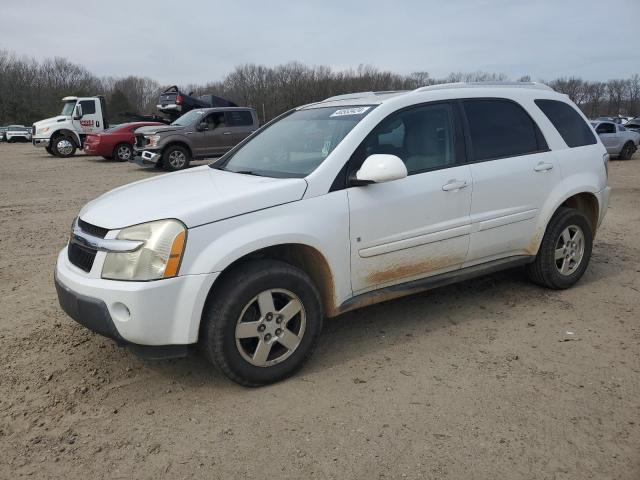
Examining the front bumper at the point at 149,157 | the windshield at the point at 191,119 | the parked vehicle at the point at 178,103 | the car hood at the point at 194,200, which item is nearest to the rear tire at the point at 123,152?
the windshield at the point at 191,119

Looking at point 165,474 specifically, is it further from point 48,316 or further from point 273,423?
point 48,316

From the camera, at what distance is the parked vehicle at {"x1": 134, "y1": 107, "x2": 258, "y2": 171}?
49.1 ft

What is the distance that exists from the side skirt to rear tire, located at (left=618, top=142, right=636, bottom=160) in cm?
1816

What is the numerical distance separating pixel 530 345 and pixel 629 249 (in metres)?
3.45

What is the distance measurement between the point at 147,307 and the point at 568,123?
153 inches

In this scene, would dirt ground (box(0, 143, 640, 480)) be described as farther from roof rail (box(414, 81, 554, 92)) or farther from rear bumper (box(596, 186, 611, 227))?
roof rail (box(414, 81, 554, 92))

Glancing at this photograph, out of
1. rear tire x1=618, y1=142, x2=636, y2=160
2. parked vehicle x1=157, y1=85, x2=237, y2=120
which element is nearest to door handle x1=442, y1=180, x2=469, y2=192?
rear tire x1=618, y1=142, x2=636, y2=160

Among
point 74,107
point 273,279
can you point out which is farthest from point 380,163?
point 74,107

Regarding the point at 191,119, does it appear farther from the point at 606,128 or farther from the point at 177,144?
the point at 606,128

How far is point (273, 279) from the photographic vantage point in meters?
3.05

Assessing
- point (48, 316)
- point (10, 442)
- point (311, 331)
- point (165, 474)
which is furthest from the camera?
point (48, 316)

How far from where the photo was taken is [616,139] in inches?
760

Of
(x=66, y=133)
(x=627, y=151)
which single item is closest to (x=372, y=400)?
(x=627, y=151)

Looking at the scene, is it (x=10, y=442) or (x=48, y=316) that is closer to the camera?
(x=10, y=442)
